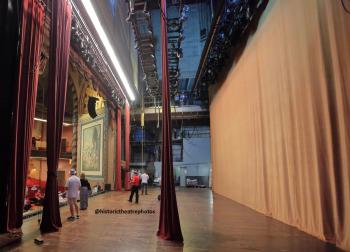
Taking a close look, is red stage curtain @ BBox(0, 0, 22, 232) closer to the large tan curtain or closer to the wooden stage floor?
the wooden stage floor

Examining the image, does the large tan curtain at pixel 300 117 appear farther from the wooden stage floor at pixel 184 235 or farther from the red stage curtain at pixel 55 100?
the red stage curtain at pixel 55 100

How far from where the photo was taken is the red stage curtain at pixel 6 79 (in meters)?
4.67

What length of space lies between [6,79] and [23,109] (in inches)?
24.1

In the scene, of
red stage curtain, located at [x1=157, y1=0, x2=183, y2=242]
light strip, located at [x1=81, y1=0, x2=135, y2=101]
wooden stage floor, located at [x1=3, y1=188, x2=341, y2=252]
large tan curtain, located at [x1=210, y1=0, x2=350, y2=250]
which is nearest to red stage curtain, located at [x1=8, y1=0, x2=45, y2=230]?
wooden stage floor, located at [x1=3, y1=188, x2=341, y2=252]

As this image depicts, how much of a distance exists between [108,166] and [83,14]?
973cm

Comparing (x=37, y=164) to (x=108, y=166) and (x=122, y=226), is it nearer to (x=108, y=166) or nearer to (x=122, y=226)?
(x=108, y=166)

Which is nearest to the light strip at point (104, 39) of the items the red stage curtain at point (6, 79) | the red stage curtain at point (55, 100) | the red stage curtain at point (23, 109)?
the red stage curtain at point (55, 100)

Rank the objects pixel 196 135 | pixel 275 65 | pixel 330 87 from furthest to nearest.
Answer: pixel 196 135
pixel 275 65
pixel 330 87

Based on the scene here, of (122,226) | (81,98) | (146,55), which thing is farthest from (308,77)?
(81,98)

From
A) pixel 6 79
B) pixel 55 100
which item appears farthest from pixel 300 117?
pixel 6 79

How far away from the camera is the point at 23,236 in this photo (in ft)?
16.0

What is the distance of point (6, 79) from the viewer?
187 inches

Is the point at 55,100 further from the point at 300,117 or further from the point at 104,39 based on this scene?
the point at 300,117

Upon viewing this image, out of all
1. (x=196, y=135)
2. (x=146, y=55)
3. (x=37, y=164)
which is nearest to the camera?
(x=146, y=55)
